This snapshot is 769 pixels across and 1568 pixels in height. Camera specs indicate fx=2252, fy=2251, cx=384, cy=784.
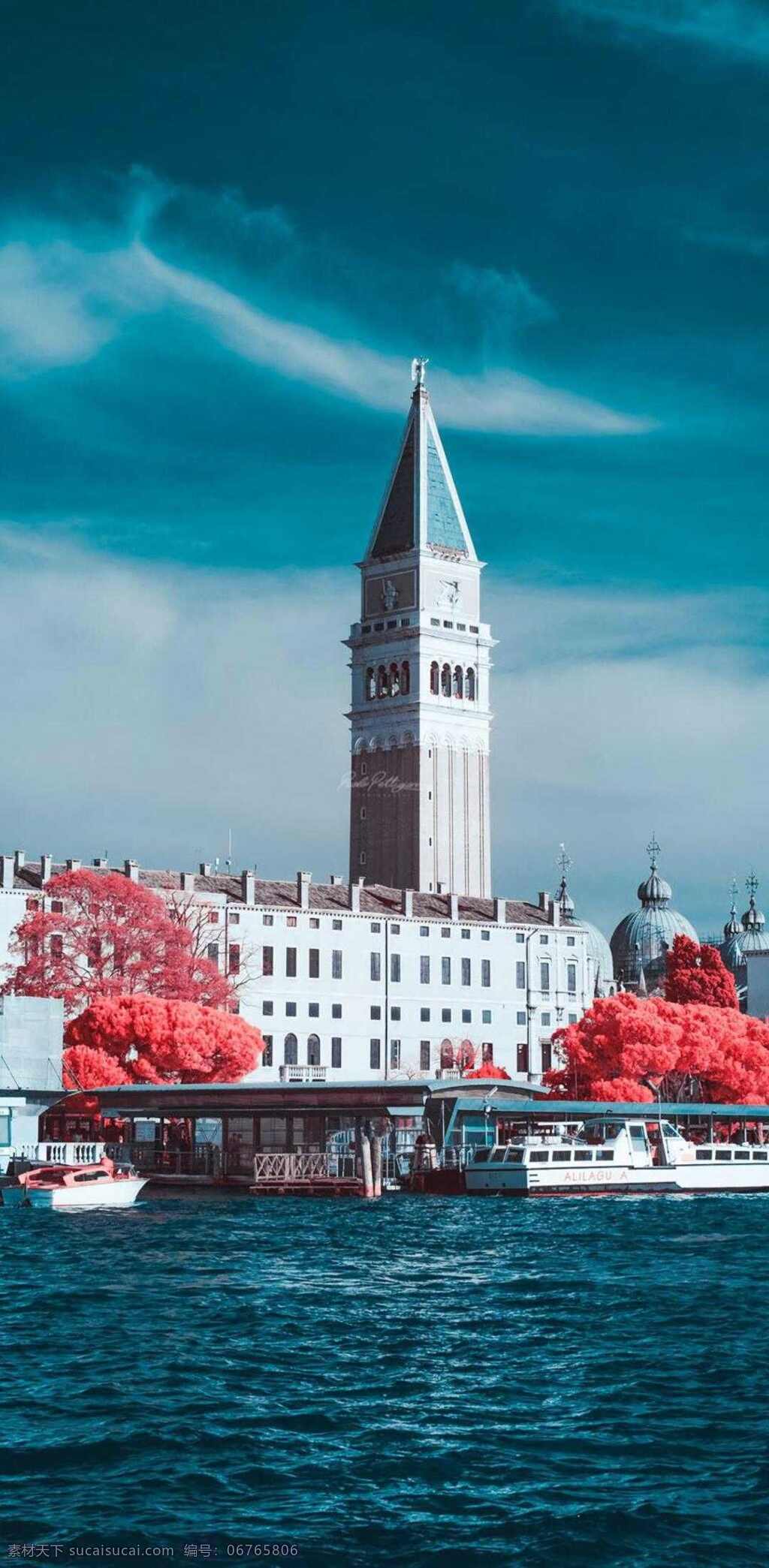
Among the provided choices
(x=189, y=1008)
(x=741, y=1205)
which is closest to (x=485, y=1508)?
(x=741, y=1205)

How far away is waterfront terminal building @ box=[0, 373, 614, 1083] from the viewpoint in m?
130

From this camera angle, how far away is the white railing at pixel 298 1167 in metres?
87.1

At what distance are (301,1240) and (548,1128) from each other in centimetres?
3682

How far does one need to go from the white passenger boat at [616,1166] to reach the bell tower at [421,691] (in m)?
77.2

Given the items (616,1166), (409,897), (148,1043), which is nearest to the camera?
(616,1166)

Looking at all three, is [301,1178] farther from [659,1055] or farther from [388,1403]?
[388,1403]

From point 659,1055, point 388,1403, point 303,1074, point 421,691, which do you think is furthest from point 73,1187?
point 421,691

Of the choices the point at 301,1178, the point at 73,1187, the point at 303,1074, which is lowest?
the point at 73,1187

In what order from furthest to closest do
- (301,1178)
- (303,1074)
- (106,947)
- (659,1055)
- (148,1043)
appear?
(303,1074) < (106,947) < (659,1055) < (148,1043) < (301,1178)

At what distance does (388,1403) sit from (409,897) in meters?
110

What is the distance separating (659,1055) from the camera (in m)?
107

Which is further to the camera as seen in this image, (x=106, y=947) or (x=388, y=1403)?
(x=106, y=947)

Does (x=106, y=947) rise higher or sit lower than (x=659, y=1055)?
higher

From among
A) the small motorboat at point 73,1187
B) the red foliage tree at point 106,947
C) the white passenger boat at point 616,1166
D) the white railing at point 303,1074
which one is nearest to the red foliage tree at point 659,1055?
the white passenger boat at point 616,1166
